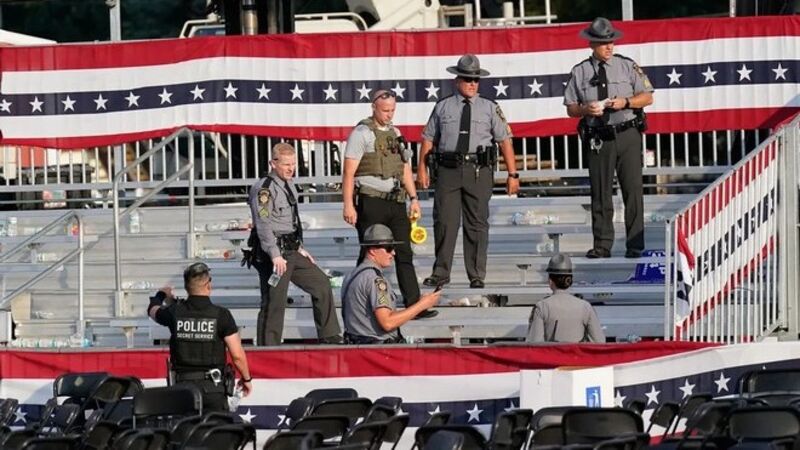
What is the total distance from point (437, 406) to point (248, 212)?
196 inches

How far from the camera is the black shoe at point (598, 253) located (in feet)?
59.8

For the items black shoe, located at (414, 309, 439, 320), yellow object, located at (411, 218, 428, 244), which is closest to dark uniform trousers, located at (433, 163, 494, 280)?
yellow object, located at (411, 218, 428, 244)

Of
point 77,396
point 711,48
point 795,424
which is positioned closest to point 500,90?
point 711,48

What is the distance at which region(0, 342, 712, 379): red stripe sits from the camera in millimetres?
15945

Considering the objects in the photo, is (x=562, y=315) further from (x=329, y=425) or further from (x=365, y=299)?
(x=329, y=425)

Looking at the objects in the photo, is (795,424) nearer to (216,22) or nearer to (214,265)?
(214,265)

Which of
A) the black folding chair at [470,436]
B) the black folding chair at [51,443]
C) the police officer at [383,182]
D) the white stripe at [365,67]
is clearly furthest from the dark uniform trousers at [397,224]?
the black folding chair at [51,443]

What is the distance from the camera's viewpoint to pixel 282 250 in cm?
1705

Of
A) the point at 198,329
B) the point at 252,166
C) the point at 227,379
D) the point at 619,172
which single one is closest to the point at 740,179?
the point at 619,172

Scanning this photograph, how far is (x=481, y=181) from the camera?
1775cm

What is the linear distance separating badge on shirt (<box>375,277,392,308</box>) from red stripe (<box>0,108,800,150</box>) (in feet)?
14.7

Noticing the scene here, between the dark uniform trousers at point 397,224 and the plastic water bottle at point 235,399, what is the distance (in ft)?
5.21

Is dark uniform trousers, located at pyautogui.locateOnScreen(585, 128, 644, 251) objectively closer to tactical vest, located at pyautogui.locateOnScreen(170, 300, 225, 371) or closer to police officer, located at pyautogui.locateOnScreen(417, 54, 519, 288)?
police officer, located at pyautogui.locateOnScreen(417, 54, 519, 288)

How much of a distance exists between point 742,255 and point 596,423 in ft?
13.2
